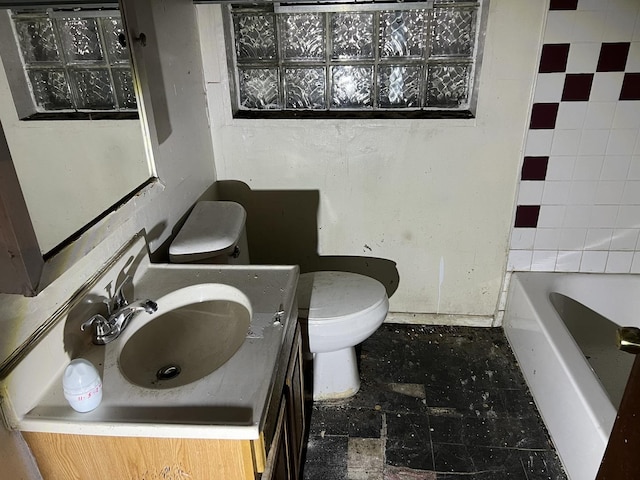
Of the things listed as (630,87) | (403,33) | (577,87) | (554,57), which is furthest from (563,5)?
(403,33)

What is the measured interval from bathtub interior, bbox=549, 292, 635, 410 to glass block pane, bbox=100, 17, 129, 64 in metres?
1.76

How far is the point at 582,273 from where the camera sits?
2.09 meters

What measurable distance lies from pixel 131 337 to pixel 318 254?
1.18 meters

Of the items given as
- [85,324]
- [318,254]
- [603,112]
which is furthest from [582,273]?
[85,324]

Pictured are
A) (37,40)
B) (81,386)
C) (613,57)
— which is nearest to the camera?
(81,386)

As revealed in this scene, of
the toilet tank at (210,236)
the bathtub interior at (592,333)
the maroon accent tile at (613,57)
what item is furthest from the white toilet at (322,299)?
the maroon accent tile at (613,57)

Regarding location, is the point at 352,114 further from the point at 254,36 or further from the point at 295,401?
the point at 295,401

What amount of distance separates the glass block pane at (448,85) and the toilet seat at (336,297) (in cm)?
78

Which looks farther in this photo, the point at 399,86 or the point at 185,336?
the point at 399,86

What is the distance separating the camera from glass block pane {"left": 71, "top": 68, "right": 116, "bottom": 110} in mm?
1124

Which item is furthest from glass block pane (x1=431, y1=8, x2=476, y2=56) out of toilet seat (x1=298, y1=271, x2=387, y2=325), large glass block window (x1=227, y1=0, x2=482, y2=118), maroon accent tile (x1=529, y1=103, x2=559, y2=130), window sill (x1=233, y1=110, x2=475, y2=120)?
toilet seat (x1=298, y1=271, x2=387, y2=325)

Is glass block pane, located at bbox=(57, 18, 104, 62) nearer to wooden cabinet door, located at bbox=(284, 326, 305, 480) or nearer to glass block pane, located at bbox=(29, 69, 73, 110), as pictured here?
glass block pane, located at bbox=(29, 69, 73, 110)

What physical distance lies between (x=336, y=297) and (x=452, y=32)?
3.55 feet

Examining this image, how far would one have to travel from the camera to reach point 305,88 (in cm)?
200
